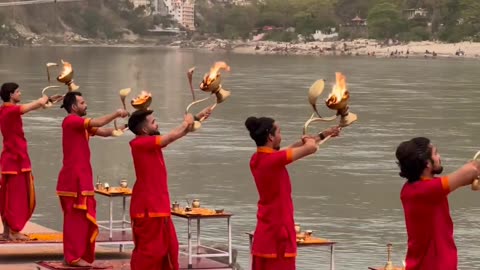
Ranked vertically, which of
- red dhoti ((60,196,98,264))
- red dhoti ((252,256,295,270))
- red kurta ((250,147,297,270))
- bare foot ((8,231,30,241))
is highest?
red kurta ((250,147,297,270))

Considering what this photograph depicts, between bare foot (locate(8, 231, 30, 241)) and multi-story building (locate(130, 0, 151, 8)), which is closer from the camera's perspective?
bare foot (locate(8, 231, 30, 241))

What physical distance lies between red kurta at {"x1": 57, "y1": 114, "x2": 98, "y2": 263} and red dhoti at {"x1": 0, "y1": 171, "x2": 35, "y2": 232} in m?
1.04

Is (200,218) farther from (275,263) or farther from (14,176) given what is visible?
(275,263)

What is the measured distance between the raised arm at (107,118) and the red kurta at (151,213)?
0.55 meters

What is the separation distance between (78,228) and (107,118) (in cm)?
93

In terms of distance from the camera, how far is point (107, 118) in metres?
9.53

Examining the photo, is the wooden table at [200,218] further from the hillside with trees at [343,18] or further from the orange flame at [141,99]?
the hillside with trees at [343,18]

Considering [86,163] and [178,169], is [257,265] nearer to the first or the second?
[86,163]

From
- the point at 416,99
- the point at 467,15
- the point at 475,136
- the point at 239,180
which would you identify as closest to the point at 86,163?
the point at 239,180

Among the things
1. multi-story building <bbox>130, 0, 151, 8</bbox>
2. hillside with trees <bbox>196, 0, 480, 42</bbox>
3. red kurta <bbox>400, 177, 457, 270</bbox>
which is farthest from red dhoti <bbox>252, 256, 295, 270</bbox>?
multi-story building <bbox>130, 0, 151, 8</bbox>

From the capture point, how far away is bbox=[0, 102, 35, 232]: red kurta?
11102 millimetres

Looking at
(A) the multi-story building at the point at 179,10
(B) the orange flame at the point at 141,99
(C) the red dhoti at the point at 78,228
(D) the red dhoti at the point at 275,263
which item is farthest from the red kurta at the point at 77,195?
(A) the multi-story building at the point at 179,10

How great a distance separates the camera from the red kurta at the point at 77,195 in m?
10.1

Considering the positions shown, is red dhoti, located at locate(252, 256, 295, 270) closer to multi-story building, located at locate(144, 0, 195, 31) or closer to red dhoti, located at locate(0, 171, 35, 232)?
red dhoti, located at locate(0, 171, 35, 232)
